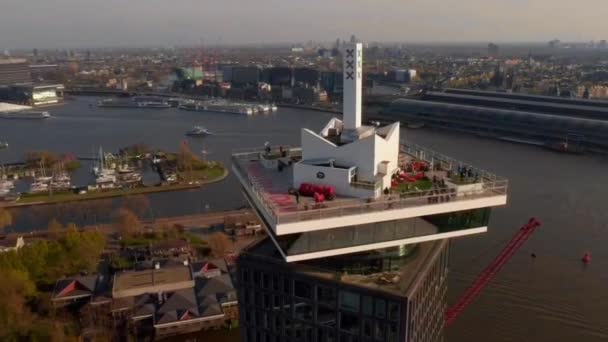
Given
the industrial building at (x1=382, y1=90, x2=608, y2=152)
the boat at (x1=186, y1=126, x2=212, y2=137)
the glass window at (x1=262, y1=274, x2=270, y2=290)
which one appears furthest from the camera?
the boat at (x1=186, y1=126, x2=212, y2=137)

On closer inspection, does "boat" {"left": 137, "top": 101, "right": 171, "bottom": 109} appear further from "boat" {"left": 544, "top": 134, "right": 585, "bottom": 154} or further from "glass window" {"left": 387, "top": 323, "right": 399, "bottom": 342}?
"glass window" {"left": 387, "top": 323, "right": 399, "bottom": 342}

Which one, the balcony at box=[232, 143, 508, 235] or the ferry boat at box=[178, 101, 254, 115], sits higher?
the balcony at box=[232, 143, 508, 235]

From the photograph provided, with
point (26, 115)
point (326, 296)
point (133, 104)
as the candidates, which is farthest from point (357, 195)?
point (133, 104)

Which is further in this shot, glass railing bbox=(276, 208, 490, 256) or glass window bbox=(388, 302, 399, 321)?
glass railing bbox=(276, 208, 490, 256)

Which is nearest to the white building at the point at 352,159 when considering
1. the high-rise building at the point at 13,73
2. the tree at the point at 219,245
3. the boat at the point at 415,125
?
the tree at the point at 219,245

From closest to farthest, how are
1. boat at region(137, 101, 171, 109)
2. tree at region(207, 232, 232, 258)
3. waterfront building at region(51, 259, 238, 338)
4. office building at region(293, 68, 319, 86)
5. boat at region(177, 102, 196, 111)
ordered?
1. waterfront building at region(51, 259, 238, 338)
2. tree at region(207, 232, 232, 258)
3. boat at region(177, 102, 196, 111)
4. boat at region(137, 101, 171, 109)
5. office building at region(293, 68, 319, 86)

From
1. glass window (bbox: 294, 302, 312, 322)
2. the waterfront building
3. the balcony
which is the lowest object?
the waterfront building

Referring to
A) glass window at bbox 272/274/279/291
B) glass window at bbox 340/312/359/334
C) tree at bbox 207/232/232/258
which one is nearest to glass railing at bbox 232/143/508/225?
glass window at bbox 272/274/279/291
